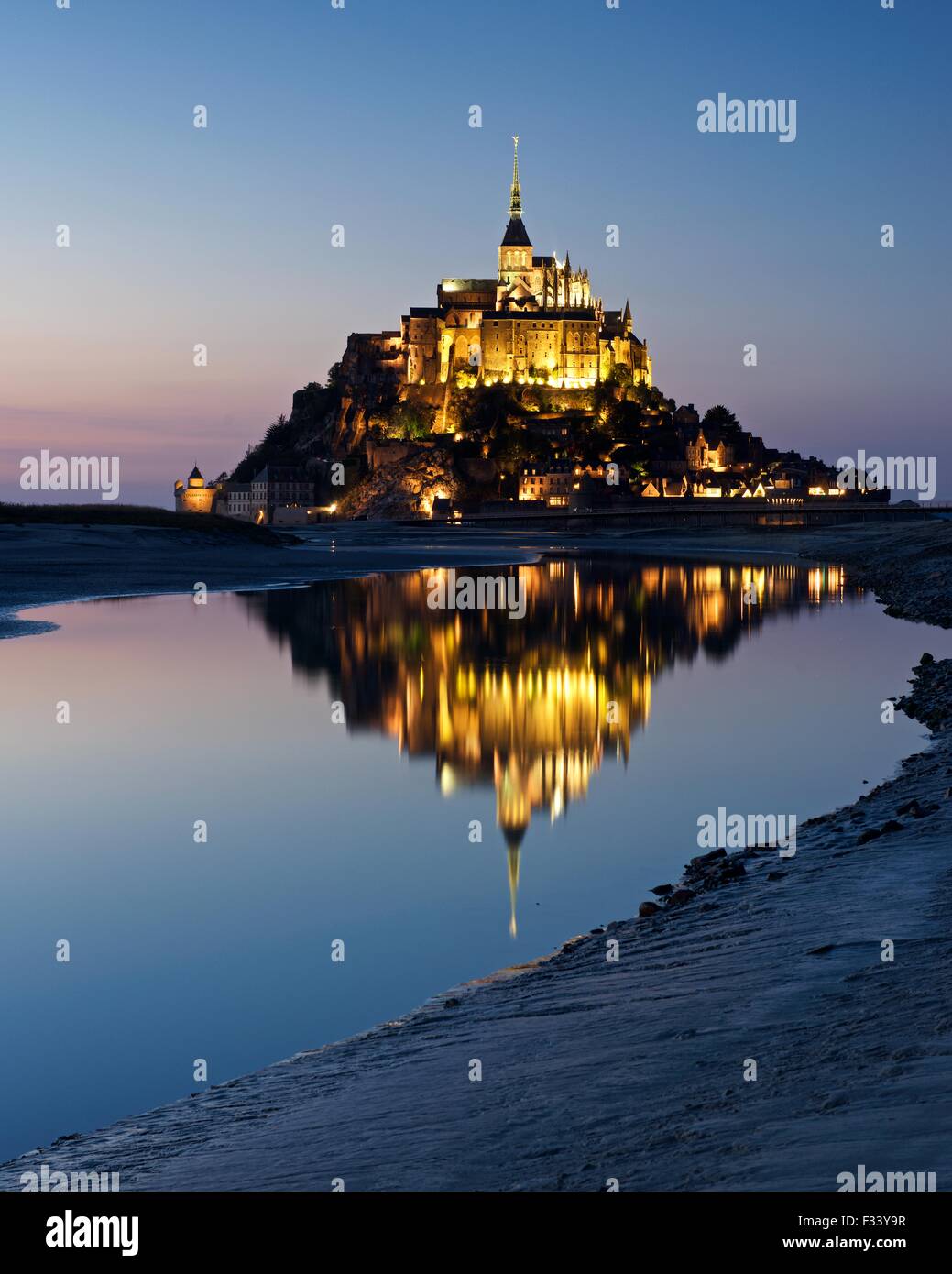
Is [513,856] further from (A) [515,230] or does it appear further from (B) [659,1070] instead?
(A) [515,230]

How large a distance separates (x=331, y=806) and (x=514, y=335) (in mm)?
132650

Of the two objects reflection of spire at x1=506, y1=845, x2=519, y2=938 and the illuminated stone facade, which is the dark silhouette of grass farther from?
the illuminated stone facade

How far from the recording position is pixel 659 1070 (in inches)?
194

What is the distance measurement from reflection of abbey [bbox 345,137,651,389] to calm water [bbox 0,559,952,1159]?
384ft

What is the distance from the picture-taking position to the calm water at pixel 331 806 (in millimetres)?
6879

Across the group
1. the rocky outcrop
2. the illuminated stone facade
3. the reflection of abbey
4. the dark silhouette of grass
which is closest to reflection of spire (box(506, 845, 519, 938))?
the dark silhouette of grass

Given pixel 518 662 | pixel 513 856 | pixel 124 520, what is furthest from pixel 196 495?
pixel 513 856

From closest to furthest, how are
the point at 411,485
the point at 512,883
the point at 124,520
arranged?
1. the point at 512,883
2. the point at 124,520
3. the point at 411,485

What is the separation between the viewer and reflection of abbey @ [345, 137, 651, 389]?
14012cm

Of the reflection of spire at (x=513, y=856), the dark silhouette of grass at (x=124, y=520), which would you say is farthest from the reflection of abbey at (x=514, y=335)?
the reflection of spire at (x=513, y=856)

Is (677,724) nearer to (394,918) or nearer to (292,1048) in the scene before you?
(394,918)

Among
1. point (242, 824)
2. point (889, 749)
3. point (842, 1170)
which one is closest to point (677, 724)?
point (889, 749)

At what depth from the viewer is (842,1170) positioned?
3689mm
